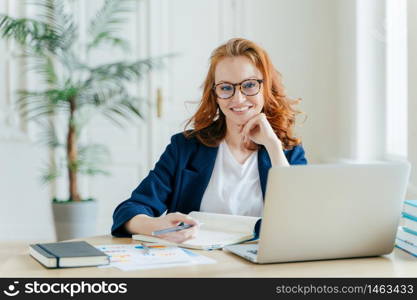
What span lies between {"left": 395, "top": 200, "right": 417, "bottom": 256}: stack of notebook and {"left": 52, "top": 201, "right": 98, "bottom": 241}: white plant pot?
3.11 meters

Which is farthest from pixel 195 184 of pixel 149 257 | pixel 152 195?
pixel 149 257

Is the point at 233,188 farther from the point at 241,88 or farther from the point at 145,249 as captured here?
the point at 145,249

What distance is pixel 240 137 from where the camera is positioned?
8.25 feet

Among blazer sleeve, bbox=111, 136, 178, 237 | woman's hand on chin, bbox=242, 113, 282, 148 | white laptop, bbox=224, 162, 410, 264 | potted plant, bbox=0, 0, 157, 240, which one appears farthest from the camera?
potted plant, bbox=0, 0, 157, 240

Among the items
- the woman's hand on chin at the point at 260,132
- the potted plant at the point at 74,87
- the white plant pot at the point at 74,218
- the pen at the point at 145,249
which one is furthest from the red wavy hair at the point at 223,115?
the white plant pot at the point at 74,218

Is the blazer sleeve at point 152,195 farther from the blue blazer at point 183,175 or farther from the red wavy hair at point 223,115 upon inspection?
the red wavy hair at point 223,115

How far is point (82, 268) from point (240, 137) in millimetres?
944

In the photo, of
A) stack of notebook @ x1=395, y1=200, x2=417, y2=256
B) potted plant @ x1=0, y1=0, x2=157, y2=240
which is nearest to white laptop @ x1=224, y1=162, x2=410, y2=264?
stack of notebook @ x1=395, y1=200, x2=417, y2=256

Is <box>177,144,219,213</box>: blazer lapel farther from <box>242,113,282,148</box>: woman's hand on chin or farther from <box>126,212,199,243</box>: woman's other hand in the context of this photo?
<box>126,212,199,243</box>: woman's other hand

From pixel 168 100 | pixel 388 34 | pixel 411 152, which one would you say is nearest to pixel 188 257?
pixel 411 152

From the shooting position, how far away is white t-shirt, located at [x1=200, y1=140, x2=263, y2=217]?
2.41 meters

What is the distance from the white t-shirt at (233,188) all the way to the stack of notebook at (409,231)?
562 millimetres

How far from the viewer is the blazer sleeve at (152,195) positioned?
2176mm

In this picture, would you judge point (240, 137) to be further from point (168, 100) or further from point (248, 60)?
point (168, 100)
